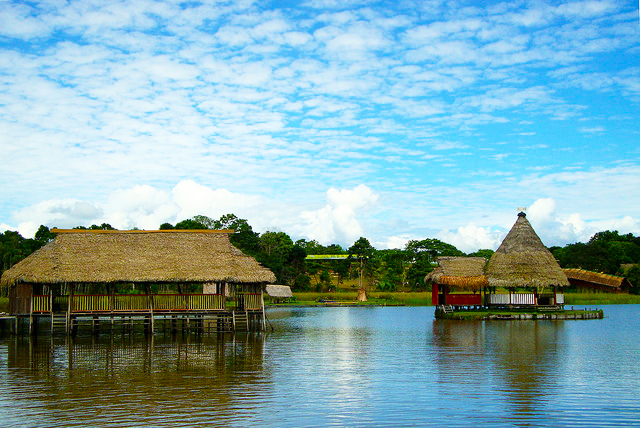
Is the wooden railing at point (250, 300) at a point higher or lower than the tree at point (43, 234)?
lower

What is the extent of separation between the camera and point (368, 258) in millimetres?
88938

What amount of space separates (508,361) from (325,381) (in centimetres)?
701

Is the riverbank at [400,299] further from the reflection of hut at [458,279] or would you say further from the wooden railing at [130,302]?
the wooden railing at [130,302]

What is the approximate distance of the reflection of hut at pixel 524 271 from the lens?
1636 inches

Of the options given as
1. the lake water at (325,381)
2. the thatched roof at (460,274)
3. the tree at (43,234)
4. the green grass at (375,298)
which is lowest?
the green grass at (375,298)

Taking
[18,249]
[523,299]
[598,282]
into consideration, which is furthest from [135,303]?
[598,282]

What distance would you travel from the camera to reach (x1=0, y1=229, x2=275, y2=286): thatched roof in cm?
3009

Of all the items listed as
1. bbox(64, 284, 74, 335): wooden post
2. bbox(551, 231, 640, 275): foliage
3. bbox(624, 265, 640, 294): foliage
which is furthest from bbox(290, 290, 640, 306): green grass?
bbox(64, 284, 74, 335): wooden post

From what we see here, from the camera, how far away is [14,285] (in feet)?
103

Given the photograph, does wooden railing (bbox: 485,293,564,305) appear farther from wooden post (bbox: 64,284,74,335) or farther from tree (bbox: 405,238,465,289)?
tree (bbox: 405,238,465,289)

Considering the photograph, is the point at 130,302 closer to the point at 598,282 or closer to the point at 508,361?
the point at 508,361

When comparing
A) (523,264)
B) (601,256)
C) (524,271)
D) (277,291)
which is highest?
(601,256)

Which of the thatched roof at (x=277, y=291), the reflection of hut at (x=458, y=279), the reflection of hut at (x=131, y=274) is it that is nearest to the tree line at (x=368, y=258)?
the thatched roof at (x=277, y=291)

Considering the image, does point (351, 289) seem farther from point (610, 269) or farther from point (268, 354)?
point (268, 354)
